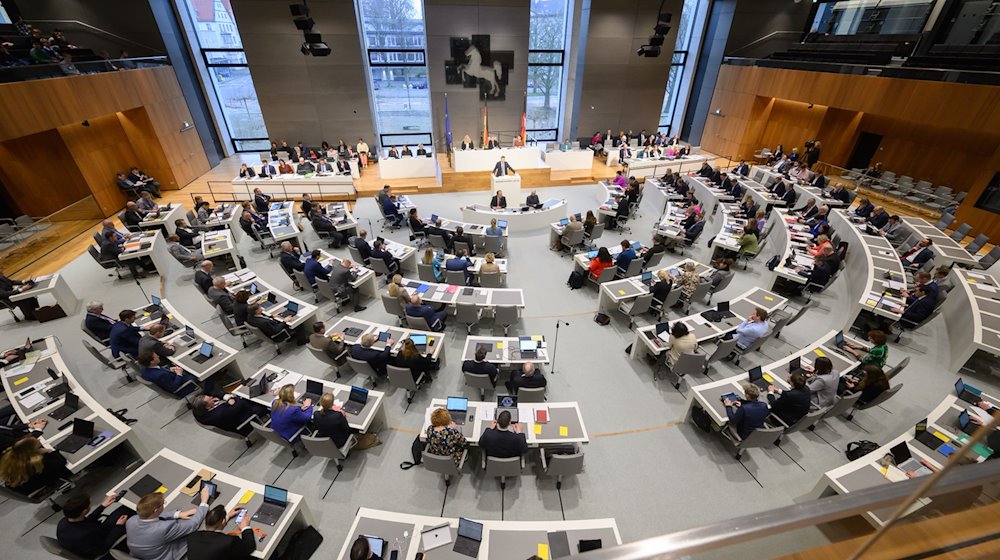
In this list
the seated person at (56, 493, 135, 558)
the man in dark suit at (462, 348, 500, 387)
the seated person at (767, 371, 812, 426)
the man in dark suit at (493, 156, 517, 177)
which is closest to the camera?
the seated person at (56, 493, 135, 558)

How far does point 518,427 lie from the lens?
16.7 feet

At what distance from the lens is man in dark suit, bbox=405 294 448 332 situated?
721 cm

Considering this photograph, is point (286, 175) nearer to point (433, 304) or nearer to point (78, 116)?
point (78, 116)

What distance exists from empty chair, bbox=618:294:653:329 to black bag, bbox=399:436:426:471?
15.2 feet

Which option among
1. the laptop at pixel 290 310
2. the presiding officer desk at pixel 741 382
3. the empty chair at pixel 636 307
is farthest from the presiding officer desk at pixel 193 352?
the presiding officer desk at pixel 741 382

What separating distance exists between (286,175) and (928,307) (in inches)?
708

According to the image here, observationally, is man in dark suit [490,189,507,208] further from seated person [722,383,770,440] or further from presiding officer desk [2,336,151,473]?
presiding officer desk [2,336,151,473]

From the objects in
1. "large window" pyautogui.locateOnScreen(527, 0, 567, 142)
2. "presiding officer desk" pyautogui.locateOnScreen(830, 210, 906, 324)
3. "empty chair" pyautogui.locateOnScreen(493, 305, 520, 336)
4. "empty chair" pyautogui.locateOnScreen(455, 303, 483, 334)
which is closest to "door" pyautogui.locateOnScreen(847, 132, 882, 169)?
"presiding officer desk" pyautogui.locateOnScreen(830, 210, 906, 324)

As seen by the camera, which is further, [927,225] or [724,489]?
[927,225]

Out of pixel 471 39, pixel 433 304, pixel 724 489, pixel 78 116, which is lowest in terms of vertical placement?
pixel 724 489

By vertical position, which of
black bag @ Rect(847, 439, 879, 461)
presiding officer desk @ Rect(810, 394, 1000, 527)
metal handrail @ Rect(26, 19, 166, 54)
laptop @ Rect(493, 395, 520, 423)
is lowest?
black bag @ Rect(847, 439, 879, 461)

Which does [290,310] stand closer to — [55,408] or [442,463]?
[55,408]

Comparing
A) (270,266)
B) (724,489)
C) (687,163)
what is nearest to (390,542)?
(724,489)

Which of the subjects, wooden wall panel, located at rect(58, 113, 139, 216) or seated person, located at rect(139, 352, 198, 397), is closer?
seated person, located at rect(139, 352, 198, 397)
